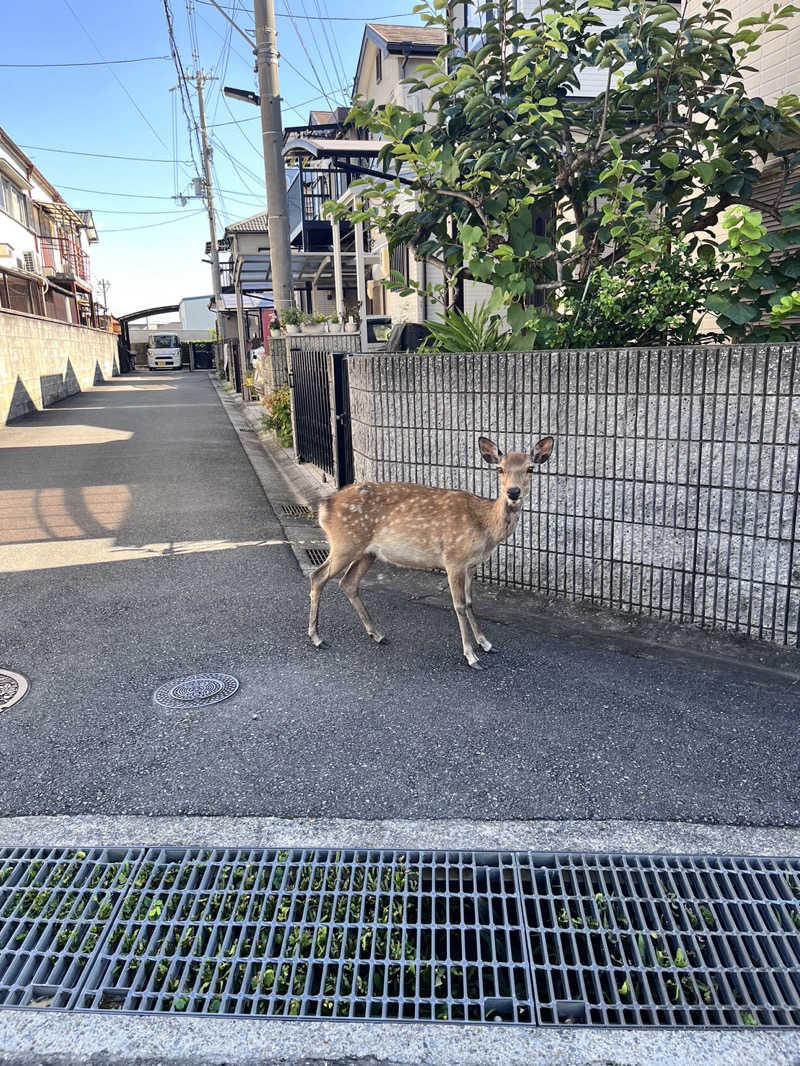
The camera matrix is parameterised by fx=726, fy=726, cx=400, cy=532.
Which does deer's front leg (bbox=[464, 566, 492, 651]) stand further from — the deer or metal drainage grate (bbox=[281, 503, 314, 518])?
metal drainage grate (bbox=[281, 503, 314, 518])

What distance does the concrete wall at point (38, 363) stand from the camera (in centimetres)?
1802

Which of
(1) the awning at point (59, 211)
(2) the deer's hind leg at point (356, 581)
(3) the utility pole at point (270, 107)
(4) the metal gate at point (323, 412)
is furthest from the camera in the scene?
(1) the awning at point (59, 211)

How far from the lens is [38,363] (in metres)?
21.5

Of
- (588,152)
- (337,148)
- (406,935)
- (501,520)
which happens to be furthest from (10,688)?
(337,148)

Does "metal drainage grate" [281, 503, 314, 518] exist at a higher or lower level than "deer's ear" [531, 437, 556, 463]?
lower

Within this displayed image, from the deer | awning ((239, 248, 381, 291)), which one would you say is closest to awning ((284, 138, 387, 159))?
awning ((239, 248, 381, 291))

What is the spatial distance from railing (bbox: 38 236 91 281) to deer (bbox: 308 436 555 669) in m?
37.1

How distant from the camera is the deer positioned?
4.75 m

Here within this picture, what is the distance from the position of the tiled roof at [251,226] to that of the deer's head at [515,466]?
122ft

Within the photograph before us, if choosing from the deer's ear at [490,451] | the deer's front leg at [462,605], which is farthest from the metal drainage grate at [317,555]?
the deer's ear at [490,451]

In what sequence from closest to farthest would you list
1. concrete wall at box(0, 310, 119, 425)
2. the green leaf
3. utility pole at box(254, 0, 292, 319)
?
the green leaf
utility pole at box(254, 0, 292, 319)
concrete wall at box(0, 310, 119, 425)

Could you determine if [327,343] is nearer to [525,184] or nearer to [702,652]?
[525,184]

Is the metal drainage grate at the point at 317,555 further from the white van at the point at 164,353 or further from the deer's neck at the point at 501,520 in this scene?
the white van at the point at 164,353

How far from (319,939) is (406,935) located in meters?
0.31
